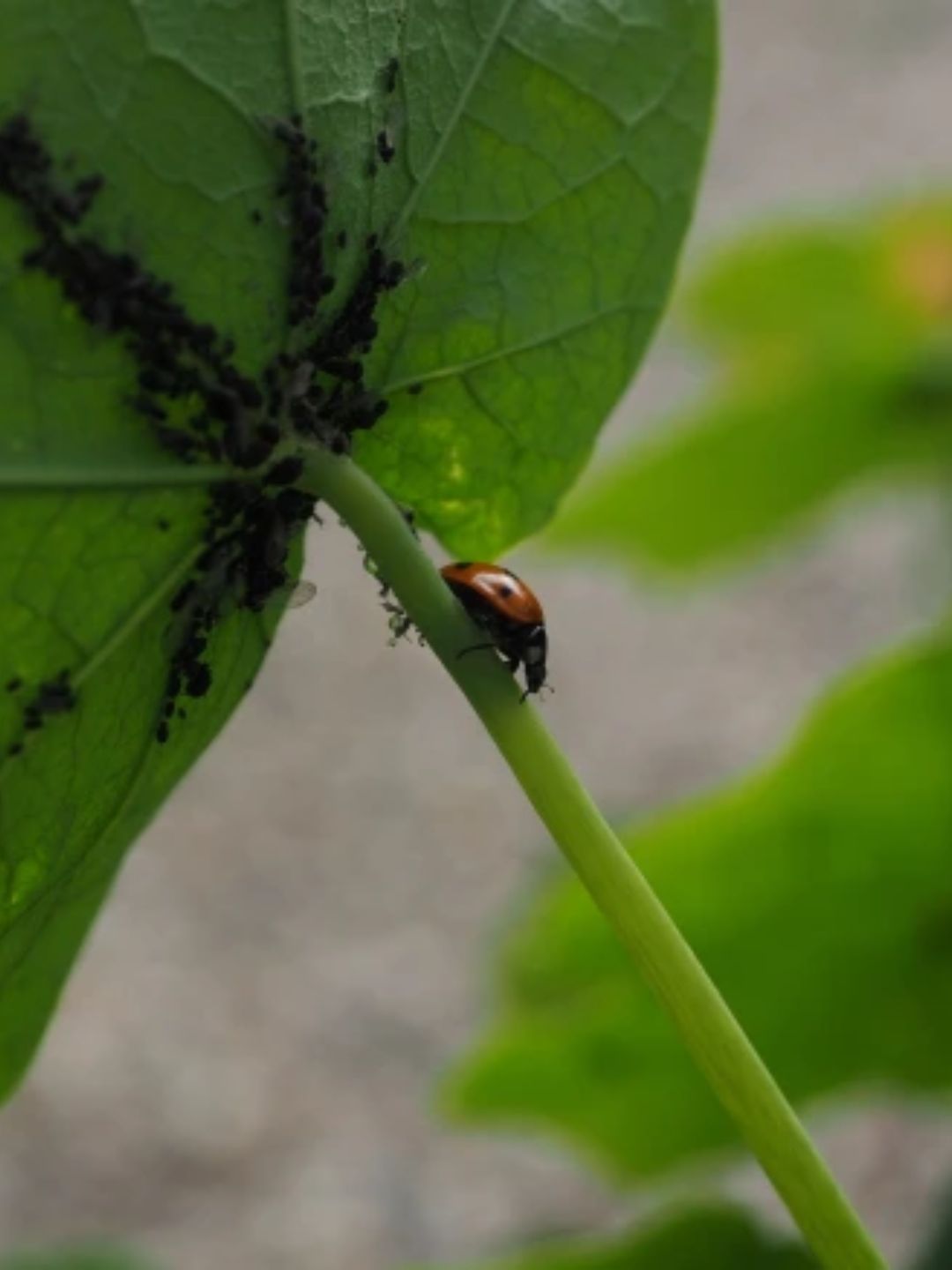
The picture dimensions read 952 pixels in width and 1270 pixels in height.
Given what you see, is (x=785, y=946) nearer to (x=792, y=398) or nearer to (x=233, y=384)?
(x=792, y=398)

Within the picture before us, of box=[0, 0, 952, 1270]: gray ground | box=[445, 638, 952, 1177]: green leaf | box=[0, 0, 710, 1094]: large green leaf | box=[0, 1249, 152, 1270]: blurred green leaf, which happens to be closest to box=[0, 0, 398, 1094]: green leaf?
box=[0, 0, 710, 1094]: large green leaf

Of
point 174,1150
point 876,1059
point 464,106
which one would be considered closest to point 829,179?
point 174,1150

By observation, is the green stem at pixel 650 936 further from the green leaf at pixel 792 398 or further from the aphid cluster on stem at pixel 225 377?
the green leaf at pixel 792 398

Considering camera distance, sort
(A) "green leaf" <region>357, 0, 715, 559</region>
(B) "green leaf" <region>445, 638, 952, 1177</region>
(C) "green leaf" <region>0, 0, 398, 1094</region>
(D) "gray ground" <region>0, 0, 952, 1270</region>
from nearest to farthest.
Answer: (C) "green leaf" <region>0, 0, 398, 1094</region> → (A) "green leaf" <region>357, 0, 715, 559</region> → (B) "green leaf" <region>445, 638, 952, 1177</region> → (D) "gray ground" <region>0, 0, 952, 1270</region>

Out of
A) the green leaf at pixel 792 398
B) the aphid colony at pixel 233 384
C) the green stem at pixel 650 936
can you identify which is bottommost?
the green stem at pixel 650 936

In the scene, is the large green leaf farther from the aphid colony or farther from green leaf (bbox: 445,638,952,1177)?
green leaf (bbox: 445,638,952,1177)

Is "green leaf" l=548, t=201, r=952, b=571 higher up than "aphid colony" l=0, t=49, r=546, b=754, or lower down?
higher up

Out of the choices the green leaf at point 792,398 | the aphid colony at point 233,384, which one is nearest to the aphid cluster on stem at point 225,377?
the aphid colony at point 233,384
